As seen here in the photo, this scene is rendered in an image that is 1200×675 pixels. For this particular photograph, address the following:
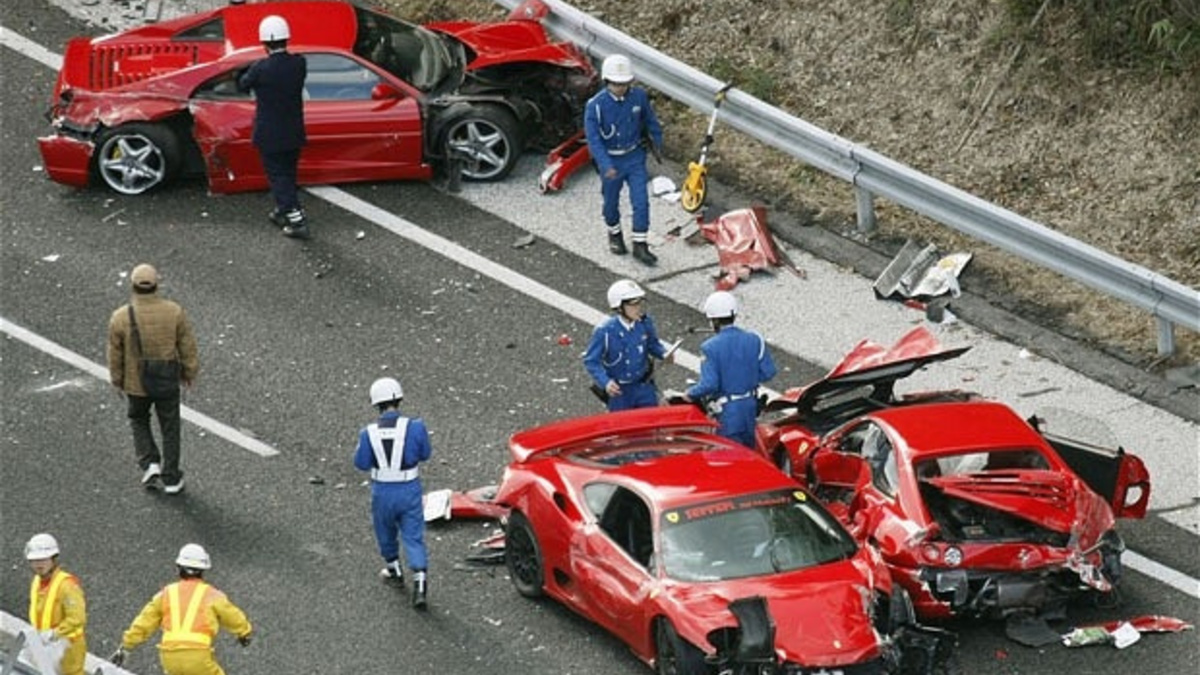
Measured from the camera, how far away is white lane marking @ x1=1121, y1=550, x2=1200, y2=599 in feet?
54.4

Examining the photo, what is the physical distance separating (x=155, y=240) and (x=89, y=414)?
8.71 feet

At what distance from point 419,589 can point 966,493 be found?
11.3 ft

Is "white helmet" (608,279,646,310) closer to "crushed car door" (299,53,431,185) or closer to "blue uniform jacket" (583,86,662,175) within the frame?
"blue uniform jacket" (583,86,662,175)

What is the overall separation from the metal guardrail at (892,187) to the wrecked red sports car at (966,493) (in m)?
2.02

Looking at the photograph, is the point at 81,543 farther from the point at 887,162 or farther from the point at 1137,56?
the point at 1137,56

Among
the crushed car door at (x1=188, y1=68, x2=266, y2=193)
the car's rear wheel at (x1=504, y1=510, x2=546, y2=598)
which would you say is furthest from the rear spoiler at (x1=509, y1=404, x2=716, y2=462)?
the crushed car door at (x1=188, y1=68, x2=266, y2=193)

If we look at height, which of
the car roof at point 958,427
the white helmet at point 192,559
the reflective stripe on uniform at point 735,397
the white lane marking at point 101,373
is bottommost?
the white lane marking at point 101,373

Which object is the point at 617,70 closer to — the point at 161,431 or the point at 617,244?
the point at 617,244

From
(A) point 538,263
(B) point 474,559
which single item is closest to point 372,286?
(A) point 538,263

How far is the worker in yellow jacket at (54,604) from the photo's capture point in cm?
1488

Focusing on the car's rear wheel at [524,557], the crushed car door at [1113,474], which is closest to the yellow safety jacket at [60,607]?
the car's rear wheel at [524,557]

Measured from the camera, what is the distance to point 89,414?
18.8m

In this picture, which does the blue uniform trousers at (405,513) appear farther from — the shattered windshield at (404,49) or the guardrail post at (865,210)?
the shattered windshield at (404,49)

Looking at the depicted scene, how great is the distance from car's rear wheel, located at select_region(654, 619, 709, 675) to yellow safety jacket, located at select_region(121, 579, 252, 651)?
2443 mm
